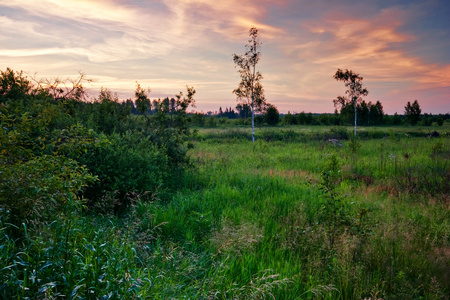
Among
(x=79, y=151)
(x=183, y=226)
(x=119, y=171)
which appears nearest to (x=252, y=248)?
(x=183, y=226)

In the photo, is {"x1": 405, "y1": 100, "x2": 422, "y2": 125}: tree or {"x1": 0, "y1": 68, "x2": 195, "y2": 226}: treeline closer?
{"x1": 0, "y1": 68, "x2": 195, "y2": 226}: treeline

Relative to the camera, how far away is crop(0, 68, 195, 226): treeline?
13.7 ft

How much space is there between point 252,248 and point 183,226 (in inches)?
69.0

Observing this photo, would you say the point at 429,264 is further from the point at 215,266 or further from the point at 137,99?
the point at 137,99

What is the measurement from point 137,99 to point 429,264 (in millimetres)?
12505

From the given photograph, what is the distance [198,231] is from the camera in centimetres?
611

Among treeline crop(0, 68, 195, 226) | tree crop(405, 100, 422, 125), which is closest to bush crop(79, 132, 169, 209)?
treeline crop(0, 68, 195, 226)

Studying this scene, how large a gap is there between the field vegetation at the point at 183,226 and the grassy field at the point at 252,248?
30mm

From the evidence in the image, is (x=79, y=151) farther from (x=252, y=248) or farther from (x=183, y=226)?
(x=252, y=248)

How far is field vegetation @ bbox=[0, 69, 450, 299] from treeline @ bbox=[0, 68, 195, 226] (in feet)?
0.14

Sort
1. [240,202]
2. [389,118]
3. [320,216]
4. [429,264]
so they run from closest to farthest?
1. [429,264]
2. [320,216]
3. [240,202]
4. [389,118]

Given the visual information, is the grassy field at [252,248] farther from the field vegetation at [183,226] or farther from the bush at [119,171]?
the bush at [119,171]

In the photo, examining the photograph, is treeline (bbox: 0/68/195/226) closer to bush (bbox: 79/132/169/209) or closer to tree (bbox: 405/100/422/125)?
bush (bbox: 79/132/169/209)

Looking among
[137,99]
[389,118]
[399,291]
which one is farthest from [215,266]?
[389,118]
